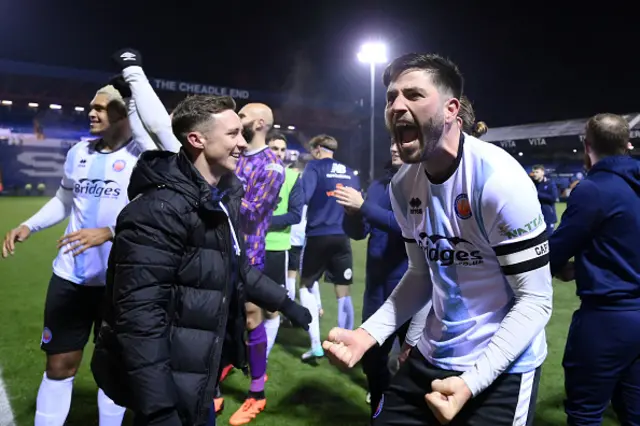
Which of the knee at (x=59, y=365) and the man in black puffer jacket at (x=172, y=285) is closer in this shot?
the man in black puffer jacket at (x=172, y=285)

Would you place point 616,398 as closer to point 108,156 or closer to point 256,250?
point 256,250

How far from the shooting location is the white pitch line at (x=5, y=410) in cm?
334

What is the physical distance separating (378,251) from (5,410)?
2981mm

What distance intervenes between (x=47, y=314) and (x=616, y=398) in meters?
3.25

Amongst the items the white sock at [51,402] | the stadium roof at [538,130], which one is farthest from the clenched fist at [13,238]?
the stadium roof at [538,130]

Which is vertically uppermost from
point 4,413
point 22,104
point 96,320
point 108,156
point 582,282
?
point 22,104

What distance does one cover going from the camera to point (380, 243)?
3473mm

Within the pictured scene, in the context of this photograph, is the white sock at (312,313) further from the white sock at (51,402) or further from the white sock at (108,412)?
the white sock at (51,402)

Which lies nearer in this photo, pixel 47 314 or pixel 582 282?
pixel 582 282

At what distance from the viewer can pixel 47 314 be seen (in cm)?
274

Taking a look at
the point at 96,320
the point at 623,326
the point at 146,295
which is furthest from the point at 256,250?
the point at 623,326

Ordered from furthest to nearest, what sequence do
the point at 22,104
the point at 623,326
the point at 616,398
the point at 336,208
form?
the point at 22,104 < the point at 336,208 < the point at 616,398 < the point at 623,326

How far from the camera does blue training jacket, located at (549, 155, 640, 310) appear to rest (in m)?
2.44

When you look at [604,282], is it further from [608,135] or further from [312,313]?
[312,313]
